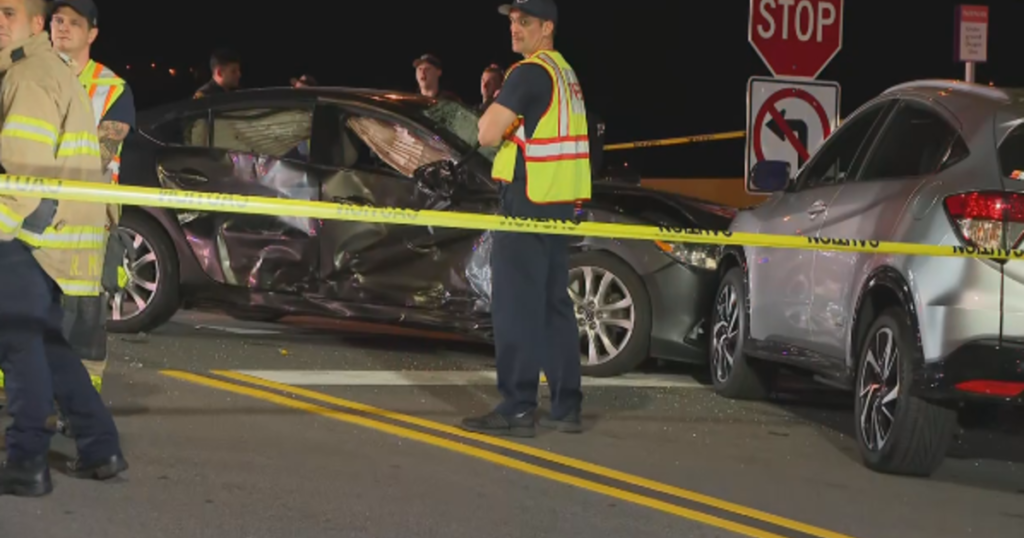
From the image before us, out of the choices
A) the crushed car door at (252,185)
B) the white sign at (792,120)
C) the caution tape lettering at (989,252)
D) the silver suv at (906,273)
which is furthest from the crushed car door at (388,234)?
the caution tape lettering at (989,252)

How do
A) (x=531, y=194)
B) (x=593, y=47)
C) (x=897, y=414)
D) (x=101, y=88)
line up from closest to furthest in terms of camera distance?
(x=897, y=414), (x=101, y=88), (x=531, y=194), (x=593, y=47)

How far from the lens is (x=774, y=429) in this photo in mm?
8688

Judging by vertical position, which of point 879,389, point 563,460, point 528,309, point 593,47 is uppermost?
point 593,47

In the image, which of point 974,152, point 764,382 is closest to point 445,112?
point 764,382

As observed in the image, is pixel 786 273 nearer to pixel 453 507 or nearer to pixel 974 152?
pixel 974 152

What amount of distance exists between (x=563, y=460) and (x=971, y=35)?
851cm

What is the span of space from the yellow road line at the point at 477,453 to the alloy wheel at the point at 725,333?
2286mm

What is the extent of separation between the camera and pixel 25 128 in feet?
20.4

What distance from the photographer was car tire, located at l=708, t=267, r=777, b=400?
9.45 m

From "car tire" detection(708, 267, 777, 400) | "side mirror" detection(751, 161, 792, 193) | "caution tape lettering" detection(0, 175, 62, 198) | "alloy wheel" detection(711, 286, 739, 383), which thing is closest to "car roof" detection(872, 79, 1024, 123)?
"side mirror" detection(751, 161, 792, 193)

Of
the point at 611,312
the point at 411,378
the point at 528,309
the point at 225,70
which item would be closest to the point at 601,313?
the point at 611,312

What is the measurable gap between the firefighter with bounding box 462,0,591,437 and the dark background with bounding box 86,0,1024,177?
2985cm

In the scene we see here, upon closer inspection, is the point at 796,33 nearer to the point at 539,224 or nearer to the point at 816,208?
the point at 816,208

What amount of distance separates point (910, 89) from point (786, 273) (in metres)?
1.09
